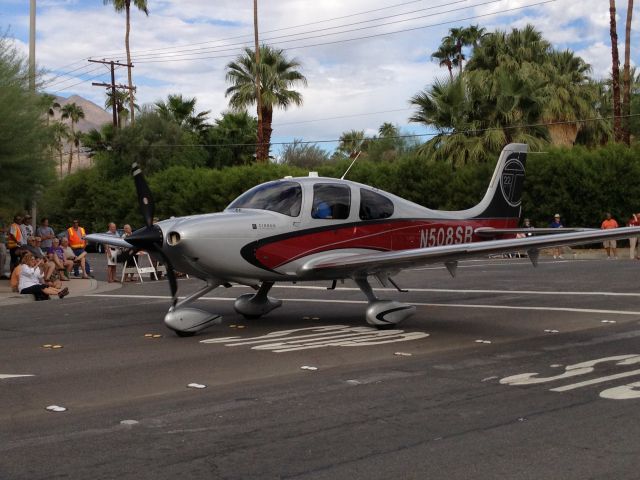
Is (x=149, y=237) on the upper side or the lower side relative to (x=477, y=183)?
lower

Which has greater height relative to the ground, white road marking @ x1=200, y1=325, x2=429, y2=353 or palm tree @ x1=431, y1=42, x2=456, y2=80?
palm tree @ x1=431, y1=42, x2=456, y2=80

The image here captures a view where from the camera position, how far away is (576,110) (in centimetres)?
4350

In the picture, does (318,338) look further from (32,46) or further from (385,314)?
(32,46)

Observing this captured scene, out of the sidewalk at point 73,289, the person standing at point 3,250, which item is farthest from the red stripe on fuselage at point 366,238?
the person standing at point 3,250

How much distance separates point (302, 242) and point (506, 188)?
19.2 feet

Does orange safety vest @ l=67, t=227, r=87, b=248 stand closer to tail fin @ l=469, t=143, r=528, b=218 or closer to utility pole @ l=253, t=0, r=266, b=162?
tail fin @ l=469, t=143, r=528, b=218

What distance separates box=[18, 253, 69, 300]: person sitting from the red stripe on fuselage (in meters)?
8.31

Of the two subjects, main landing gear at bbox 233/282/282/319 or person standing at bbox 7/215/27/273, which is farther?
person standing at bbox 7/215/27/273

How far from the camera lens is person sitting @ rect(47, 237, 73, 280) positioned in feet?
71.1

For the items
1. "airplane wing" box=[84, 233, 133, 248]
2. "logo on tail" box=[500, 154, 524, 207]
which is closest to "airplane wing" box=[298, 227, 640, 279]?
"airplane wing" box=[84, 233, 133, 248]

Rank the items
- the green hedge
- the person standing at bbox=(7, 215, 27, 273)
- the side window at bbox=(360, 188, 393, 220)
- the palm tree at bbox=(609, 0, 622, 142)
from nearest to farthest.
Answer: the side window at bbox=(360, 188, 393, 220), the person standing at bbox=(7, 215, 27, 273), the green hedge, the palm tree at bbox=(609, 0, 622, 142)

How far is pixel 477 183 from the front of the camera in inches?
1371

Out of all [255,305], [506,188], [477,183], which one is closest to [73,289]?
[255,305]

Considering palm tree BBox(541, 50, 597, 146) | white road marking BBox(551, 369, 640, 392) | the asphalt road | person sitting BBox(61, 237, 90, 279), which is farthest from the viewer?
palm tree BBox(541, 50, 597, 146)
